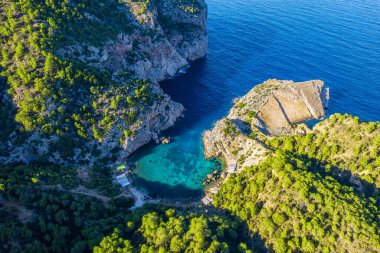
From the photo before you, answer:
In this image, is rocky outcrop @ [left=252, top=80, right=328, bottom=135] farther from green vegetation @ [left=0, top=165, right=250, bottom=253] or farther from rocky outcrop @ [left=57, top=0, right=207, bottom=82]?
rocky outcrop @ [left=57, top=0, right=207, bottom=82]

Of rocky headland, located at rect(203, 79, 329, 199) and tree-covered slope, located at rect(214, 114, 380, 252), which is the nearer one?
tree-covered slope, located at rect(214, 114, 380, 252)

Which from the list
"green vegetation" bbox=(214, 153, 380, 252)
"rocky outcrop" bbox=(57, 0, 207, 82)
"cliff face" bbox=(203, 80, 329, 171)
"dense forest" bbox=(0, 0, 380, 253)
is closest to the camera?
"green vegetation" bbox=(214, 153, 380, 252)

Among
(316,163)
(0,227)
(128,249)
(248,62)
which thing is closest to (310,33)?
(248,62)

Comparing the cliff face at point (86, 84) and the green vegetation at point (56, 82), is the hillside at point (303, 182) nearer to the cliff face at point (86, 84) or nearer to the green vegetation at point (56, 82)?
the cliff face at point (86, 84)

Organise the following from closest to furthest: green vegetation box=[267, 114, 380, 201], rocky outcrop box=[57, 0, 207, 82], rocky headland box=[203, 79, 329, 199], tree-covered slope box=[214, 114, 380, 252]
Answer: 1. tree-covered slope box=[214, 114, 380, 252]
2. green vegetation box=[267, 114, 380, 201]
3. rocky headland box=[203, 79, 329, 199]
4. rocky outcrop box=[57, 0, 207, 82]

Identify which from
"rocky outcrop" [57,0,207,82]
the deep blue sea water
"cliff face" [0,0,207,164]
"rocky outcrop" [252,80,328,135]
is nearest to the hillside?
"rocky outcrop" [252,80,328,135]

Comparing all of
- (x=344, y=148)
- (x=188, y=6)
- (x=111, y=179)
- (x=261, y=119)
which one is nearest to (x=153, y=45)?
(x=188, y=6)
